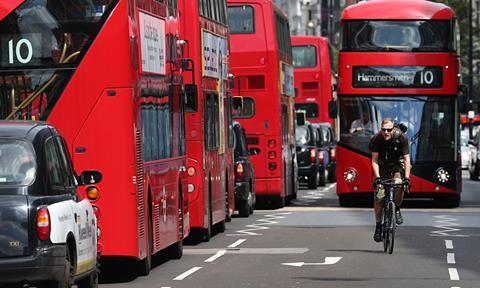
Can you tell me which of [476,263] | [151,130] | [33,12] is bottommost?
[476,263]

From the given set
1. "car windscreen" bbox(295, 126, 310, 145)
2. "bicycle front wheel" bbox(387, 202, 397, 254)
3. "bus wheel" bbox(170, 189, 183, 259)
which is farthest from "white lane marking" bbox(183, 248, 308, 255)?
"car windscreen" bbox(295, 126, 310, 145)

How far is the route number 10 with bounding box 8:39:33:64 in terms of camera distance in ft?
57.2

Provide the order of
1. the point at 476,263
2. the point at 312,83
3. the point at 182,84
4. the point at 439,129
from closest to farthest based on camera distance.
A: the point at 476,263 < the point at 182,84 < the point at 439,129 < the point at 312,83

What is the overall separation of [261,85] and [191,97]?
515 inches

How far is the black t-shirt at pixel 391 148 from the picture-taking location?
22562mm

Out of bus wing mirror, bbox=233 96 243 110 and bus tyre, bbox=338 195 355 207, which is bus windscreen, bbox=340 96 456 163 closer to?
bus tyre, bbox=338 195 355 207

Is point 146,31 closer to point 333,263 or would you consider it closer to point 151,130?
point 151,130

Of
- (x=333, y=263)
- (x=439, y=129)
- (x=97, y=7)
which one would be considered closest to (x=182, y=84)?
(x=333, y=263)

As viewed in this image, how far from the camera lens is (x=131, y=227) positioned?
57.1 feet

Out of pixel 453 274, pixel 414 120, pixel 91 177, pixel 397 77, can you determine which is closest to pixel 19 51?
pixel 91 177

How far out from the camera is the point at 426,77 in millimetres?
35875

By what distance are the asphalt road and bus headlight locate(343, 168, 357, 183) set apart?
7.88 feet

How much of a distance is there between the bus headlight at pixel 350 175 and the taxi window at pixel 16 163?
889 inches

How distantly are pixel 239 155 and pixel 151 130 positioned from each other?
44.7ft
